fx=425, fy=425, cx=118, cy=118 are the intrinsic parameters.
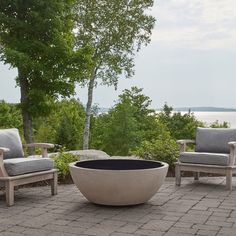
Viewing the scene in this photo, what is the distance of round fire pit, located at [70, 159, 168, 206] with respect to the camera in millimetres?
4418

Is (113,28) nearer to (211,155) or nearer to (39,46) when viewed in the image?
(39,46)

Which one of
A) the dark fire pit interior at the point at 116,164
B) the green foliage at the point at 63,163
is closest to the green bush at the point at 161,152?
the green foliage at the point at 63,163

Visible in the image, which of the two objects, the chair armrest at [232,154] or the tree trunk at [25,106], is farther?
the tree trunk at [25,106]

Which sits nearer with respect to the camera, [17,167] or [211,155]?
[17,167]

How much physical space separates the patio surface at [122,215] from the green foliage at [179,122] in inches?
641

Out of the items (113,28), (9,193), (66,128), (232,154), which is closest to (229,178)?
(232,154)

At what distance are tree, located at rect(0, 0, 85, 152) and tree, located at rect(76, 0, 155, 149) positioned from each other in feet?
19.0

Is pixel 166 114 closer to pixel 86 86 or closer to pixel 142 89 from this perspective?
pixel 142 89

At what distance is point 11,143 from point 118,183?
1694mm

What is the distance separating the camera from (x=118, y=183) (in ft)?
14.5

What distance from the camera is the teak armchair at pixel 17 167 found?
476 cm

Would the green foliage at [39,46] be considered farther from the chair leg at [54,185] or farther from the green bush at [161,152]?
the chair leg at [54,185]

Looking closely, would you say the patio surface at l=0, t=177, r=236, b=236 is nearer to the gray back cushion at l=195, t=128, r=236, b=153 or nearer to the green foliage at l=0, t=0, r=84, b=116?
the gray back cushion at l=195, t=128, r=236, b=153

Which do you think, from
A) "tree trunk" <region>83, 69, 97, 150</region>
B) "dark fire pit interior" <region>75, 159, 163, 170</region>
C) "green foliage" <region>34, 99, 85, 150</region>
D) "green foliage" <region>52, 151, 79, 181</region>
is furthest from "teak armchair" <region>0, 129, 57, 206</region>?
"green foliage" <region>34, 99, 85, 150</region>
